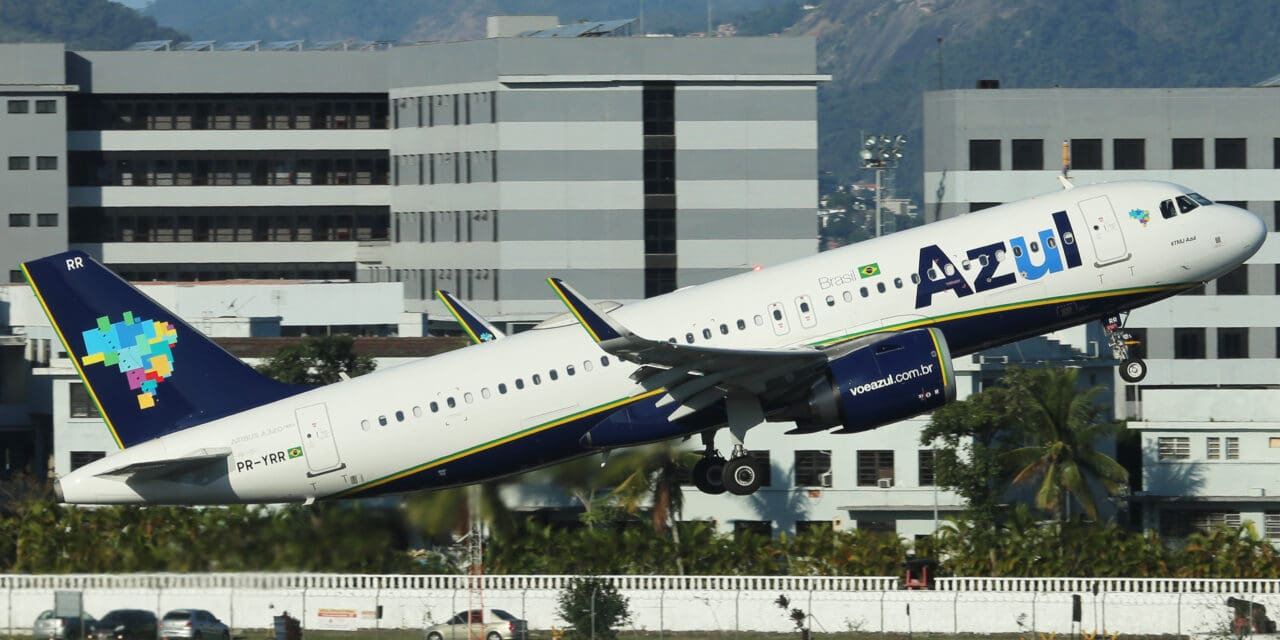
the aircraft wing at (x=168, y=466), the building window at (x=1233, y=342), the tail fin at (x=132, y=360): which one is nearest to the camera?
the aircraft wing at (x=168, y=466)

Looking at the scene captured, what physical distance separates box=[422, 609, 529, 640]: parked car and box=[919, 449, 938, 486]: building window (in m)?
28.6

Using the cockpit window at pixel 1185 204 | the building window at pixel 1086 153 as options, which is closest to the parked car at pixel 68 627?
the cockpit window at pixel 1185 204

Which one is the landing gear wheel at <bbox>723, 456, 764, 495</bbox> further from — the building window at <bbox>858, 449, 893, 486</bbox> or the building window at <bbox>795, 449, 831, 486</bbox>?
the building window at <bbox>858, 449, 893, 486</bbox>

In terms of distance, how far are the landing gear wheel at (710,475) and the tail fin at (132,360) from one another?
33.3 ft

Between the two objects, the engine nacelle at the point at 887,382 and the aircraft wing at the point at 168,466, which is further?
the aircraft wing at the point at 168,466

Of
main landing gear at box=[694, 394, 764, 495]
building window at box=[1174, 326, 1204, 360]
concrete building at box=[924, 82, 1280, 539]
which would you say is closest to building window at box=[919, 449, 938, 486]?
concrete building at box=[924, 82, 1280, 539]

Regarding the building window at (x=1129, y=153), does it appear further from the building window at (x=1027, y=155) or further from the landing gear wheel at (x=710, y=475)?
the landing gear wheel at (x=710, y=475)

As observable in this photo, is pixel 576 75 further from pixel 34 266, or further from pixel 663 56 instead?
pixel 34 266

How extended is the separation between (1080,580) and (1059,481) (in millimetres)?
17360

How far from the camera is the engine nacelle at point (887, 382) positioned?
39125mm

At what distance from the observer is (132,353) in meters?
40.8

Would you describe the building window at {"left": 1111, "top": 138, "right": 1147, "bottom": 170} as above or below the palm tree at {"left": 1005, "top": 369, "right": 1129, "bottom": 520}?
above

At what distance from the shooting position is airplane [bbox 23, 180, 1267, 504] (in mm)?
39531

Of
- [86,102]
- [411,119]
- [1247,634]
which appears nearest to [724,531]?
[1247,634]
